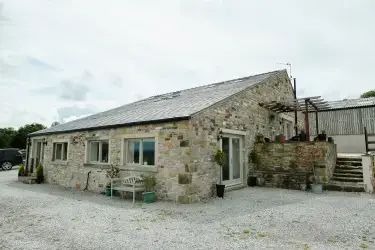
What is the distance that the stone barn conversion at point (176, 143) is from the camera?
7418mm

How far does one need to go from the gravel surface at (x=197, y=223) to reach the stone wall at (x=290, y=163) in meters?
1.36

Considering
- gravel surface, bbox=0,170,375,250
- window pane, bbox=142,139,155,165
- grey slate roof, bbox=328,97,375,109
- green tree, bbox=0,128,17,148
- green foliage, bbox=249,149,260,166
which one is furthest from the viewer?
green tree, bbox=0,128,17,148

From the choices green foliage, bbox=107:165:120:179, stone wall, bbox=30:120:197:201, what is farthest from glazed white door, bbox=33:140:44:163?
green foliage, bbox=107:165:120:179

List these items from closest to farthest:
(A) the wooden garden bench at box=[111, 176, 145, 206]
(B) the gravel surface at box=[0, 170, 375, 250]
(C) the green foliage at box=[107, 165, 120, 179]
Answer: (B) the gravel surface at box=[0, 170, 375, 250] → (A) the wooden garden bench at box=[111, 176, 145, 206] → (C) the green foliage at box=[107, 165, 120, 179]

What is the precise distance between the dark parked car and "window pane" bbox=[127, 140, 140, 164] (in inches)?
640

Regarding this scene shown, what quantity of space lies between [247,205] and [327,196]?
10.3 feet

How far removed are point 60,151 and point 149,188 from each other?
25.3 ft

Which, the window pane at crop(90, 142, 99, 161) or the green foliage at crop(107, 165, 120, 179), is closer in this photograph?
the green foliage at crop(107, 165, 120, 179)

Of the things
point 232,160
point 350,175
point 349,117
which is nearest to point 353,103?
point 349,117

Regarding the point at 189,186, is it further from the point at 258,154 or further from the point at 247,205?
the point at 258,154

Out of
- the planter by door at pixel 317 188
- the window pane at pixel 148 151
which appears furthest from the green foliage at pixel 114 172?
the planter by door at pixel 317 188

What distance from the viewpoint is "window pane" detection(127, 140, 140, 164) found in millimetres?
8922

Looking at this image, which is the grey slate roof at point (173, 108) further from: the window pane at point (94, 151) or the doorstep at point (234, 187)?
the doorstep at point (234, 187)

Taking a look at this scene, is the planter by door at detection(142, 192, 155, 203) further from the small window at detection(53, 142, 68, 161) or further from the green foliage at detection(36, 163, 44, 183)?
the green foliage at detection(36, 163, 44, 183)
